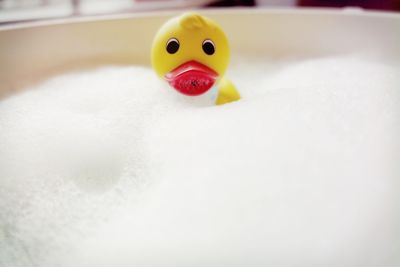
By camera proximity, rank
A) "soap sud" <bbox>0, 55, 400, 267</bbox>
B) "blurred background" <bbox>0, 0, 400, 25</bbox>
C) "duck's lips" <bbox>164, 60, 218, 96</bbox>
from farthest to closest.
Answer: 1. "blurred background" <bbox>0, 0, 400, 25</bbox>
2. "duck's lips" <bbox>164, 60, 218, 96</bbox>
3. "soap sud" <bbox>0, 55, 400, 267</bbox>

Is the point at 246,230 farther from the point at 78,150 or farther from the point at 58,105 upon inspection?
the point at 58,105

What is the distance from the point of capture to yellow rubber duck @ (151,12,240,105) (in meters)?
0.71

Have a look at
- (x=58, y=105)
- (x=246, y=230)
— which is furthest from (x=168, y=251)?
(x=58, y=105)

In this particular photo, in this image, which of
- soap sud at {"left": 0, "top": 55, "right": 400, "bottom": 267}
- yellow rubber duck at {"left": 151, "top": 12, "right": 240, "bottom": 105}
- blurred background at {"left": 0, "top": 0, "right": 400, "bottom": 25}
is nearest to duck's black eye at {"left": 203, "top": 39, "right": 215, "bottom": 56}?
yellow rubber duck at {"left": 151, "top": 12, "right": 240, "bottom": 105}

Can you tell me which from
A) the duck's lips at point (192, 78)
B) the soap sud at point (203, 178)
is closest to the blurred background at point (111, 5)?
the soap sud at point (203, 178)

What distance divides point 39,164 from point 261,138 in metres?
0.38

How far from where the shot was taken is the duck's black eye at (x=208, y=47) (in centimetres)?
72

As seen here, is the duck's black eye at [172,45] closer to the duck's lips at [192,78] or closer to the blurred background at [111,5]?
the duck's lips at [192,78]

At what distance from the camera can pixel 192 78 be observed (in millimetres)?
701

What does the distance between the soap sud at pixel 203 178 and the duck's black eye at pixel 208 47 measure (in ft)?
0.36

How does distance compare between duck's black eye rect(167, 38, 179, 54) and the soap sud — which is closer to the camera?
the soap sud

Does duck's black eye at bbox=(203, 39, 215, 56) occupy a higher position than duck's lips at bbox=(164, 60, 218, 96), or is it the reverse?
duck's black eye at bbox=(203, 39, 215, 56)

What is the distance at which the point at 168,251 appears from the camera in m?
0.46

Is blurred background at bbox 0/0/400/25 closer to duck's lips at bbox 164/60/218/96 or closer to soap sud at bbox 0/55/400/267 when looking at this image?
soap sud at bbox 0/55/400/267
